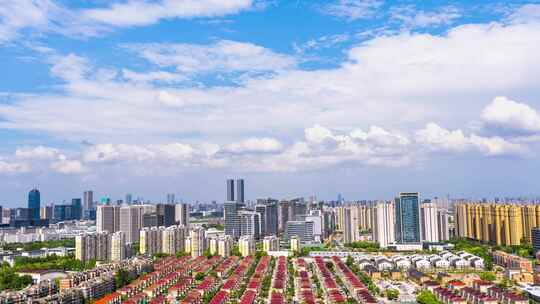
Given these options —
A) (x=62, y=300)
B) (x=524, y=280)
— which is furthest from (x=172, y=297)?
(x=524, y=280)

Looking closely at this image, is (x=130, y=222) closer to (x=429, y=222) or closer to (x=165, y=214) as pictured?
(x=165, y=214)

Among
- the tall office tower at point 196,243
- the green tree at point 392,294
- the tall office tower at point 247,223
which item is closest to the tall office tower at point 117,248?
the tall office tower at point 196,243

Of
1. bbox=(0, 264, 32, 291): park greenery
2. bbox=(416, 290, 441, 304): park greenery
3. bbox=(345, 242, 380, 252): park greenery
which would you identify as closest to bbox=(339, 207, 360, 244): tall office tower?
bbox=(345, 242, 380, 252): park greenery

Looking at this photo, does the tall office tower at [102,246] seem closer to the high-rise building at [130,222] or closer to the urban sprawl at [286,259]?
the urban sprawl at [286,259]

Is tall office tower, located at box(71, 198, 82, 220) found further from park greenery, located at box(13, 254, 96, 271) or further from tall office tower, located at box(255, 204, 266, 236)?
park greenery, located at box(13, 254, 96, 271)

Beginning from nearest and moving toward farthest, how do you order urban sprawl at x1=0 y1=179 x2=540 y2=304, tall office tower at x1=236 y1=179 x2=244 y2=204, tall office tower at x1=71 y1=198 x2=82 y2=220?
1. urban sprawl at x1=0 y1=179 x2=540 y2=304
2. tall office tower at x1=71 y1=198 x2=82 y2=220
3. tall office tower at x1=236 y1=179 x2=244 y2=204

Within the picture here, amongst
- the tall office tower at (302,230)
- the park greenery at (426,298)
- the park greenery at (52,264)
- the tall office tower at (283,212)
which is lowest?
the park greenery at (426,298)
